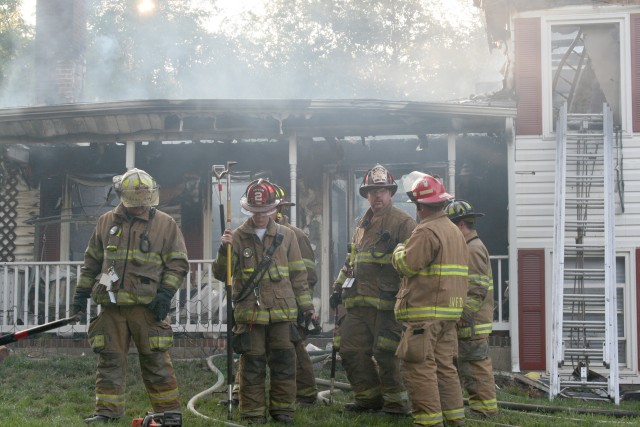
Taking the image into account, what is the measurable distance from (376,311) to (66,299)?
217 inches

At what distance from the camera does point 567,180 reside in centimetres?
1098

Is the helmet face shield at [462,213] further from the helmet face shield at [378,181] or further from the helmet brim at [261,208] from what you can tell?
the helmet brim at [261,208]

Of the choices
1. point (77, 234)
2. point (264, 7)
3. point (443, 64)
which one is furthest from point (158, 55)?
point (77, 234)

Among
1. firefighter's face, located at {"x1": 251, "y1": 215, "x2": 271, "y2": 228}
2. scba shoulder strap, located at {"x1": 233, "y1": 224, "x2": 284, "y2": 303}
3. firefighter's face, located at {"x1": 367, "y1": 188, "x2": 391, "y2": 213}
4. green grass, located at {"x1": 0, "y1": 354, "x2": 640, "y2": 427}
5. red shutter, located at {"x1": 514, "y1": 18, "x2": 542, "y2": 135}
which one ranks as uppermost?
A: red shutter, located at {"x1": 514, "y1": 18, "x2": 542, "y2": 135}

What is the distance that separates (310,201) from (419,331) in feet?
21.5

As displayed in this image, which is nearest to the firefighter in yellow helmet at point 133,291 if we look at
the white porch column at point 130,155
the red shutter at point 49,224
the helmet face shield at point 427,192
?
the helmet face shield at point 427,192

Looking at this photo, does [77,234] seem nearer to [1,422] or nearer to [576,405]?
[1,422]

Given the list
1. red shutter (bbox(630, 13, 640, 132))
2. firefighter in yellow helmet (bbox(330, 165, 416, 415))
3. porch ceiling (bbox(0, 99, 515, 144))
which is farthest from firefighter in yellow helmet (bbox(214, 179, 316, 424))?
red shutter (bbox(630, 13, 640, 132))

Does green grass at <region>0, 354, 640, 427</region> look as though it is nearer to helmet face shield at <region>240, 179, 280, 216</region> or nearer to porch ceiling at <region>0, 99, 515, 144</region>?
helmet face shield at <region>240, 179, 280, 216</region>

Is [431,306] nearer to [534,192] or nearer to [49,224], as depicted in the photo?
[534,192]

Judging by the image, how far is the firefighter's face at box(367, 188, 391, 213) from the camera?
7.46m

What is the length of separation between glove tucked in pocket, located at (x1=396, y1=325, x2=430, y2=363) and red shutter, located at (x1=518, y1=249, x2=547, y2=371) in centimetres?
509

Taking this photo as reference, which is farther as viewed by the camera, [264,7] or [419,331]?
[264,7]

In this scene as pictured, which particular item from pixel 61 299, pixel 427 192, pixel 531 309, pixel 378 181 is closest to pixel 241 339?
pixel 378 181
